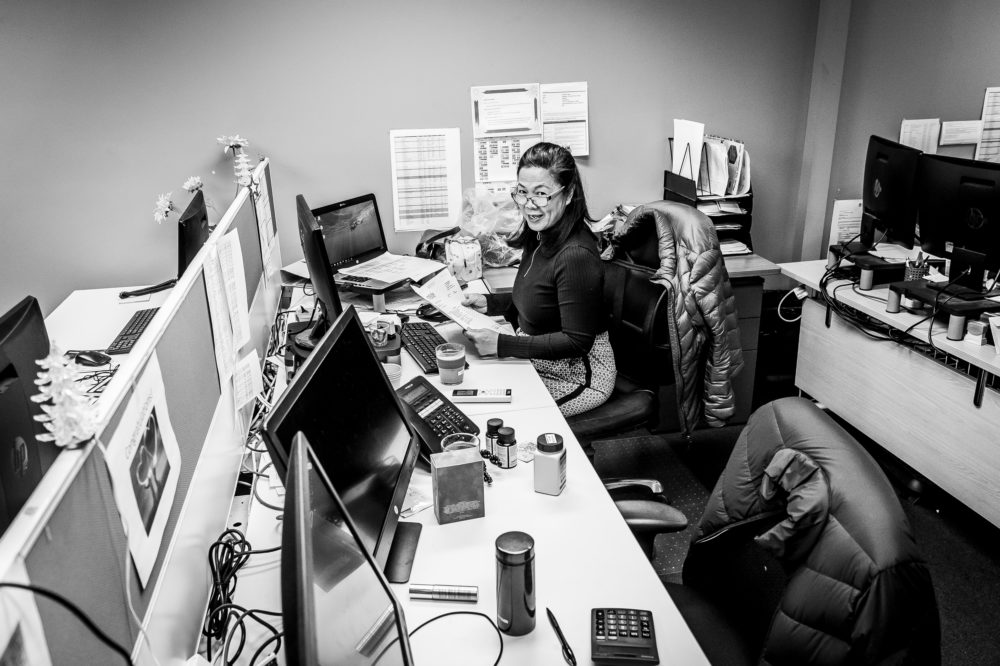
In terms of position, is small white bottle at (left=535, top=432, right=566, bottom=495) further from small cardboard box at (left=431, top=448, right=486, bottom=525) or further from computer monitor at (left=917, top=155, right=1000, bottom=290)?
computer monitor at (left=917, top=155, right=1000, bottom=290)

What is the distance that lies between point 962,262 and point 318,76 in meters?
2.63

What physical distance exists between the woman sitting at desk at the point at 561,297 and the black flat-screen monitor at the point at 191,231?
2.93ft

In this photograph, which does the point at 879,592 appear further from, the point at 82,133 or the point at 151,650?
the point at 82,133

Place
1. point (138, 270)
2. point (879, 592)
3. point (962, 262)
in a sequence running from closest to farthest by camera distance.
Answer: point (879, 592)
point (962, 262)
point (138, 270)

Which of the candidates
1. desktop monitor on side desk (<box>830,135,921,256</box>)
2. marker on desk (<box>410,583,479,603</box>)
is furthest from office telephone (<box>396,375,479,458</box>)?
desktop monitor on side desk (<box>830,135,921,256</box>)

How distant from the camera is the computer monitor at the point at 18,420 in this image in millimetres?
1189

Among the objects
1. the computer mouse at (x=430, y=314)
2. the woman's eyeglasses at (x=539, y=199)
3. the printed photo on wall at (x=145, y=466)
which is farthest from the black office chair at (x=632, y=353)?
the printed photo on wall at (x=145, y=466)

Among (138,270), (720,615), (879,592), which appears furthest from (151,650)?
(138,270)

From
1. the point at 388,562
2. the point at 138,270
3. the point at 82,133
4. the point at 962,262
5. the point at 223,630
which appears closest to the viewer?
the point at 223,630

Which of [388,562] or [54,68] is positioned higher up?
[54,68]

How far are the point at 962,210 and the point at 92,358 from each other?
9.86 feet

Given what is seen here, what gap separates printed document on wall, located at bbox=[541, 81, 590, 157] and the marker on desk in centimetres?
241

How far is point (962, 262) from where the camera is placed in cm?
272

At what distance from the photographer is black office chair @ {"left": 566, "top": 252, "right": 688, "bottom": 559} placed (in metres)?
2.32
